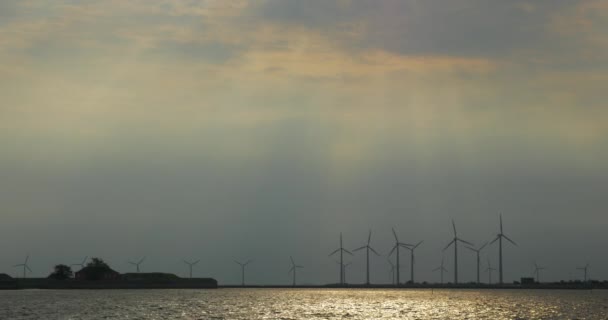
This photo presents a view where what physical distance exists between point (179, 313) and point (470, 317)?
52.7 metres

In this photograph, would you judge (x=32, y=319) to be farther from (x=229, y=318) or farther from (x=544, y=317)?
(x=544, y=317)

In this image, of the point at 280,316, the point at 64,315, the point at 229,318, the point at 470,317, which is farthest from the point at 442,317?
the point at 64,315

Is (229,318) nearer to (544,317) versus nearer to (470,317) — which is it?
(470,317)

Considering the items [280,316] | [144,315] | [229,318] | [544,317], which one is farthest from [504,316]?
[144,315]

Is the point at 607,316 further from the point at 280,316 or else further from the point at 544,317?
the point at 280,316

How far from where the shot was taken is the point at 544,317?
511ft

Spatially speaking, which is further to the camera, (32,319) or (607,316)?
(607,316)

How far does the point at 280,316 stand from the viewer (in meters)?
154

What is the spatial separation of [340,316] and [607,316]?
160 ft

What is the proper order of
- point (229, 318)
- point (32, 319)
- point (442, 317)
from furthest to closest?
point (442, 317) → point (229, 318) → point (32, 319)

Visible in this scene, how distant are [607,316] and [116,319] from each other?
87.4 m

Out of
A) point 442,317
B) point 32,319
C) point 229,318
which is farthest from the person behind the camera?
point 442,317

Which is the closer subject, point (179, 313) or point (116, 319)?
point (116, 319)

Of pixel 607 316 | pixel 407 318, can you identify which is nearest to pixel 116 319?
pixel 407 318
